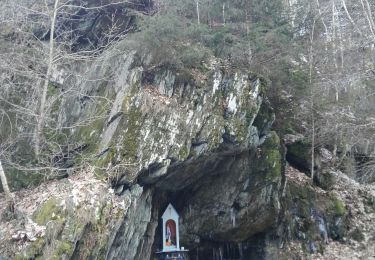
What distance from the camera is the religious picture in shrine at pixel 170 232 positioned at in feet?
39.0

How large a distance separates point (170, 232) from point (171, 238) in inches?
6.6

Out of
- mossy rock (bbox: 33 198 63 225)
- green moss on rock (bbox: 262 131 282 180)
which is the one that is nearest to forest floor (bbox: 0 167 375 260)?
mossy rock (bbox: 33 198 63 225)

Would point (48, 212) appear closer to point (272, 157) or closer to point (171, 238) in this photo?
point (171, 238)

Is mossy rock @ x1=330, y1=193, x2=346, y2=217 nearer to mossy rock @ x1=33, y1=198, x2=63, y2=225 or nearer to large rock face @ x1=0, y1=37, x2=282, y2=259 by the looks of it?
large rock face @ x1=0, y1=37, x2=282, y2=259

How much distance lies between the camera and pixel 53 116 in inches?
471

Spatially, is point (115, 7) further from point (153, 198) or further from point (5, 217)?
point (5, 217)

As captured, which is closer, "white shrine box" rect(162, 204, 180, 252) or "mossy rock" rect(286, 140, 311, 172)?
"white shrine box" rect(162, 204, 180, 252)

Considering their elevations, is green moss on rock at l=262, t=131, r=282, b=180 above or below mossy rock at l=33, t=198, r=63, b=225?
above

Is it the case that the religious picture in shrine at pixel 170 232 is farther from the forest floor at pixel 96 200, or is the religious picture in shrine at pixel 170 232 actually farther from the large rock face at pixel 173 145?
the forest floor at pixel 96 200

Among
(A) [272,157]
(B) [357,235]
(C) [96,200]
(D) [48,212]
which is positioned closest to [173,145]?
(C) [96,200]

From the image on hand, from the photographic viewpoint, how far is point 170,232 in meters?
12.0

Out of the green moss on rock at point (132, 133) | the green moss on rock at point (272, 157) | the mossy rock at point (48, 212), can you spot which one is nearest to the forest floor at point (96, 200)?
the mossy rock at point (48, 212)

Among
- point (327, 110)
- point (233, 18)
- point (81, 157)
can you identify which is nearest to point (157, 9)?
point (233, 18)

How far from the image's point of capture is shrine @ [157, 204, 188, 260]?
38.2 ft
